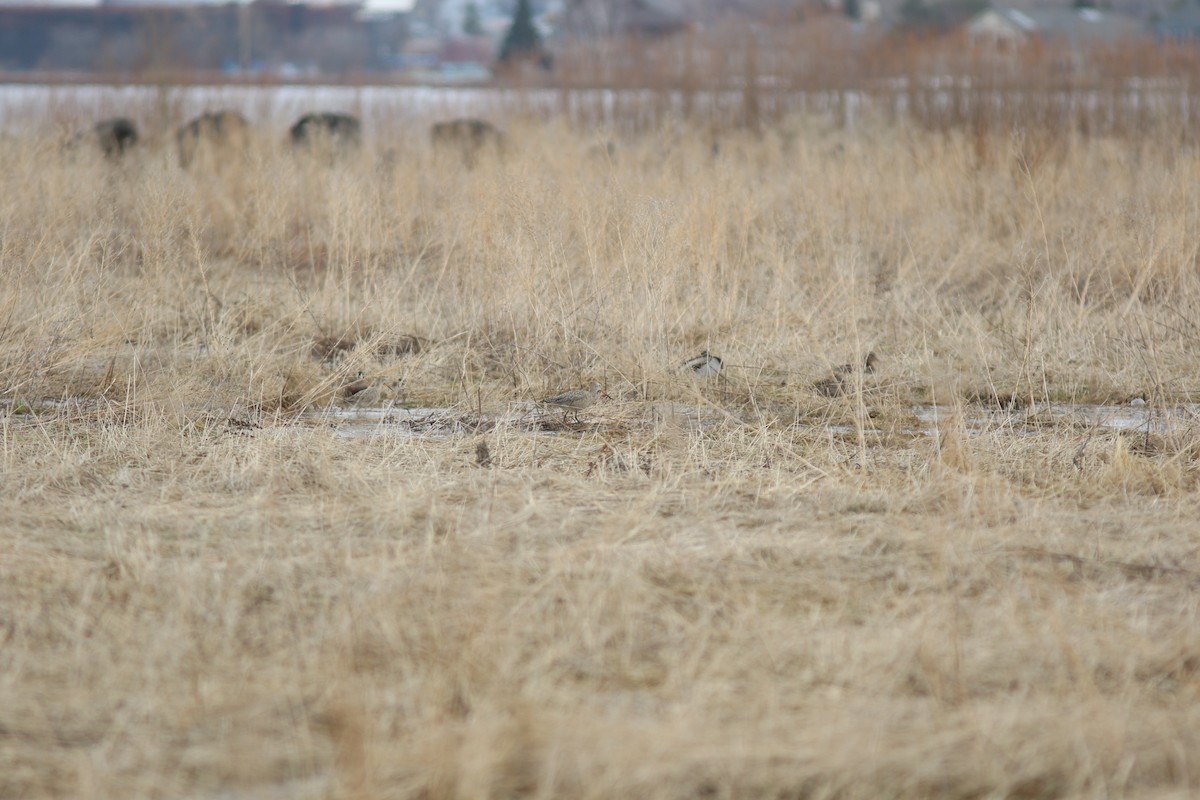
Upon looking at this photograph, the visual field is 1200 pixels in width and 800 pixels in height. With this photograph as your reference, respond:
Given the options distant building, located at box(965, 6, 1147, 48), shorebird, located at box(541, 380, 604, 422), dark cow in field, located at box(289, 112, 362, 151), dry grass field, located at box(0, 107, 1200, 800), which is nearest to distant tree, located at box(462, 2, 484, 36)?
distant building, located at box(965, 6, 1147, 48)

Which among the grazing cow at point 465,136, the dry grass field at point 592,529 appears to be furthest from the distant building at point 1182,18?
the dry grass field at point 592,529

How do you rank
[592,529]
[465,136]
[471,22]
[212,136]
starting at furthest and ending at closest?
[471,22] < [212,136] < [465,136] < [592,529]

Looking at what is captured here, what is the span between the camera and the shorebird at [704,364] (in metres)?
4.73

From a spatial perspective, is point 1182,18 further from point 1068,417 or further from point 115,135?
point 1068,417

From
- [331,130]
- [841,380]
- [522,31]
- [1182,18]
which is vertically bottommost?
[841,380]

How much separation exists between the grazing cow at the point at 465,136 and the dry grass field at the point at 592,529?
4972mm

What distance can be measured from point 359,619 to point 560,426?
66.5 inches

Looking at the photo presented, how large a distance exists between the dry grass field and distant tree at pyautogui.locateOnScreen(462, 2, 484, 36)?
10538cm

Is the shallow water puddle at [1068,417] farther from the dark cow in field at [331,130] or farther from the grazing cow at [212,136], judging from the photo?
the grazing cow at [212,136]

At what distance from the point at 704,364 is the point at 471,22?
108m

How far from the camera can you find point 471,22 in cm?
10656

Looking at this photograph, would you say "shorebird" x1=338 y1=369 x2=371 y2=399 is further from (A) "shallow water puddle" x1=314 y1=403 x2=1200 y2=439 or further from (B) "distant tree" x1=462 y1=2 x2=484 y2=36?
(B) "distant tree" x1=462 y1=2 x2=484 y2=36

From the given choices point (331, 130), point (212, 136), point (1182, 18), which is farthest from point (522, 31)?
point (212, 136)

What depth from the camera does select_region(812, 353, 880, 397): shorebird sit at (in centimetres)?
448
